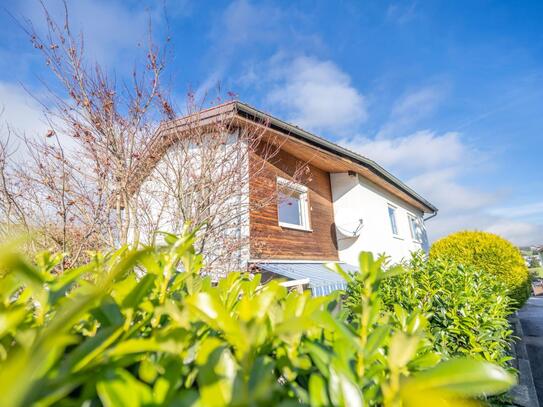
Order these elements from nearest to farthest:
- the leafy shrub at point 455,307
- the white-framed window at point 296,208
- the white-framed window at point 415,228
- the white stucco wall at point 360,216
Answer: the leafy shrub at point 455,307 < the white-framed window at point 296,208 < the white stucco wall at point 360,216 < the white-framed window at point 415,228

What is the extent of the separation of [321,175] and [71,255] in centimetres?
1270

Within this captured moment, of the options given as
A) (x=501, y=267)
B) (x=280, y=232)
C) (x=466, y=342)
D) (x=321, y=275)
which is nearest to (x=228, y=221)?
(x=280, y=232)

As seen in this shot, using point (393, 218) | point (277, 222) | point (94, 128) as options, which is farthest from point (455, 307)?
point (393, 218)

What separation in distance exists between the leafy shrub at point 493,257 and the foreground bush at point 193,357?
13.2 m

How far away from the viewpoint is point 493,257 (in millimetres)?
12555

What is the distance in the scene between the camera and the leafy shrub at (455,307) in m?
3.50

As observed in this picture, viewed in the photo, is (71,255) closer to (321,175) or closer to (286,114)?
(286,114)

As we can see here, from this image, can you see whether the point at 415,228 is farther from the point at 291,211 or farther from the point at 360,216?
the point at 291,211

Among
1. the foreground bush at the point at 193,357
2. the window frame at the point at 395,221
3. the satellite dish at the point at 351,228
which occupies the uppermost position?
the window frame at the point at 395,221

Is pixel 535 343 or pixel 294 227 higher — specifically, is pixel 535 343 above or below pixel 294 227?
below

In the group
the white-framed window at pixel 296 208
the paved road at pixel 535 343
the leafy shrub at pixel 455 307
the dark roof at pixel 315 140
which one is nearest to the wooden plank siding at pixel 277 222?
the white-framed window at pixel 296 208

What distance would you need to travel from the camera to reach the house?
349 inches

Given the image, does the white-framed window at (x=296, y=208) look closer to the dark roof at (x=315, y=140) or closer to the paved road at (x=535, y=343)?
the dark roof at (x=315, y=140)

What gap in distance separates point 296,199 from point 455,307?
1039 cm
